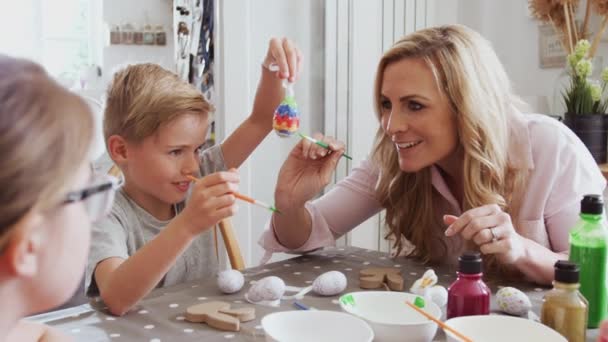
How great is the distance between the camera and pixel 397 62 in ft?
4.86

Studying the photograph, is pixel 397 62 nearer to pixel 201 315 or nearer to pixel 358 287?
pixel 358 287

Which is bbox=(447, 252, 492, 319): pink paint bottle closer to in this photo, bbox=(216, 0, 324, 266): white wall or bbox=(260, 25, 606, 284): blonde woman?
bbox=(260, 25, 606, 284): blonde woman

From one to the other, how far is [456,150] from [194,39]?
140cm

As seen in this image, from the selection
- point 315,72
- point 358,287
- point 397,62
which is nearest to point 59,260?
point 358,287

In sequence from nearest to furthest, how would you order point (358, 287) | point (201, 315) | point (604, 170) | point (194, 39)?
point (201, 315) < point (358, 287) < point (604, 170) < point (194, 39)

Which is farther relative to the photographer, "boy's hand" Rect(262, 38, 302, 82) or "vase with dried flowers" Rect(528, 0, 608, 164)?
"vase with dried flowers" Rect(528, 0, 608, 164)

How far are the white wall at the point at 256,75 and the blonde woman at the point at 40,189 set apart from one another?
5.76 ft

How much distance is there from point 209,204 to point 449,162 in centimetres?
72

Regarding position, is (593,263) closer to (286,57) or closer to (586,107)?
(286,57)

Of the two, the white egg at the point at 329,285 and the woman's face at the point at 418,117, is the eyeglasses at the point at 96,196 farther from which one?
the woman's face at the point at 418,117

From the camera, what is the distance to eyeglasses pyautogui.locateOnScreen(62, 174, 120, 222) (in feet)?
1.97

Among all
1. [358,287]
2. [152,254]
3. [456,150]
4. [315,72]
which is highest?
[315,72]

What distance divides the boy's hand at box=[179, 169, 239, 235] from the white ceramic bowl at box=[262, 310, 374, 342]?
0.23 metres

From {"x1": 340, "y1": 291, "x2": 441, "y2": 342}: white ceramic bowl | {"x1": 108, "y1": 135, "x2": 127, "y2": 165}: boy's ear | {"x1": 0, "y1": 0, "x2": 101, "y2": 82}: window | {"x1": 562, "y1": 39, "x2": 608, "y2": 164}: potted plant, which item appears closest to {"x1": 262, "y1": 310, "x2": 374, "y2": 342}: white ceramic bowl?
{"x1": 340, "y1": 291, "x2": 441, "y2": 342}: white ceramic bowl
